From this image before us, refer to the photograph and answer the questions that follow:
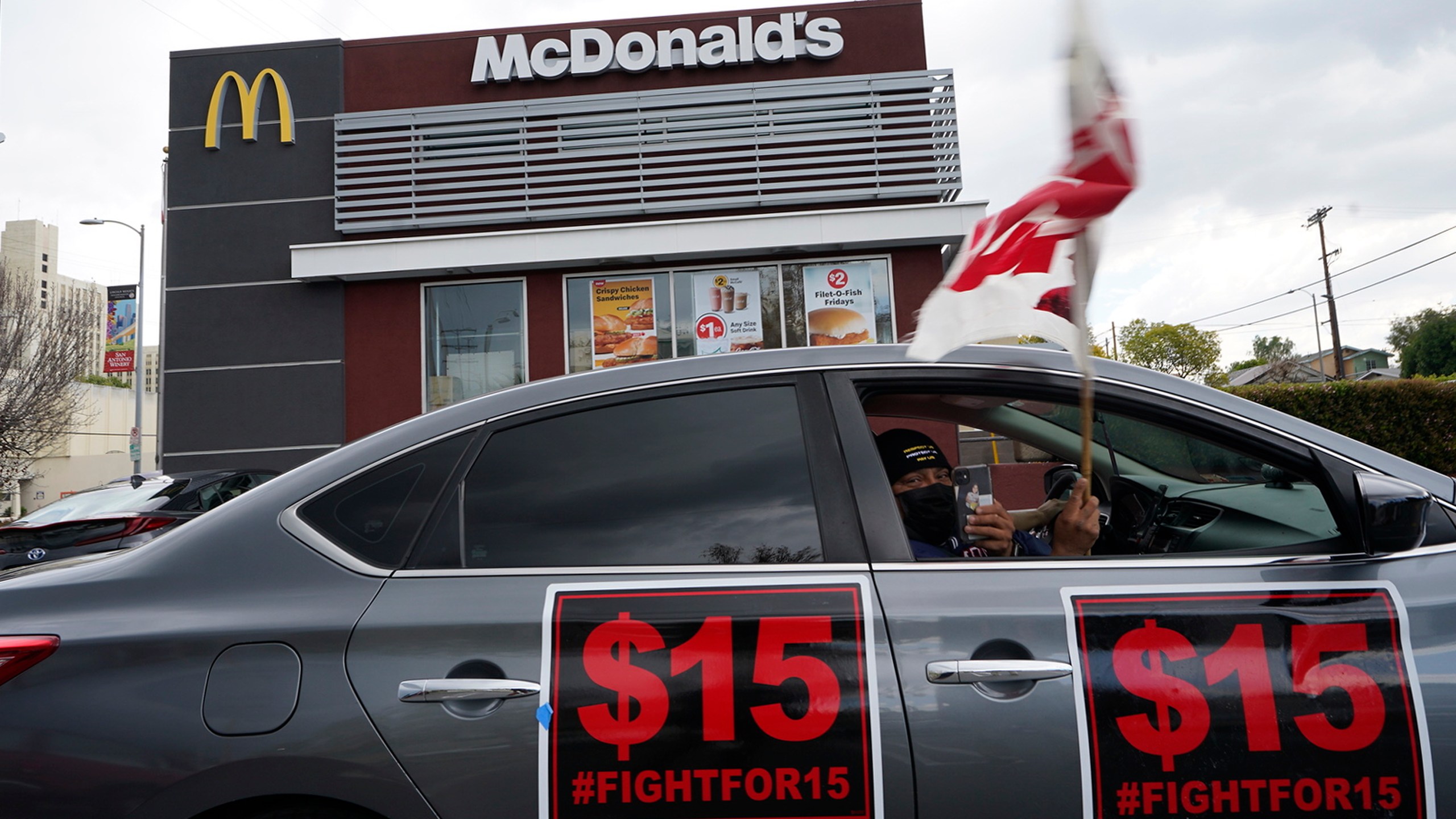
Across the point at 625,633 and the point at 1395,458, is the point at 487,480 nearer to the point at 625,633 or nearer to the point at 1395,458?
the point at 625,633

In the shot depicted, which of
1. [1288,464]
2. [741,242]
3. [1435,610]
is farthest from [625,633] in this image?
[741,242]

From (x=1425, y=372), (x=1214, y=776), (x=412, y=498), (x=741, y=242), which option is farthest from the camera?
(x=1425, y=372)

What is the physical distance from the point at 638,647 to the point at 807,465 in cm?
52

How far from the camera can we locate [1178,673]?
1729mm

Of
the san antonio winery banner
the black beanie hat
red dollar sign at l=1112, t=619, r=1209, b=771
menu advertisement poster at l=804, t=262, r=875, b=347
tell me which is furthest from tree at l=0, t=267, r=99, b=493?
red dollar sign at l=1112, t=619, r=1209, b=771

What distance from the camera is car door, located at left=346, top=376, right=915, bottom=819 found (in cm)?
167

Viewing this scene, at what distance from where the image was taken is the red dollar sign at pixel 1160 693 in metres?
1.69

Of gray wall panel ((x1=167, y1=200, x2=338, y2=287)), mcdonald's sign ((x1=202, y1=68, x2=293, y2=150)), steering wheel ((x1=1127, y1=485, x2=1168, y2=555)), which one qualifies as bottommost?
steering wheel ((x1=1127, y1=485, x2=1168, y2=555))

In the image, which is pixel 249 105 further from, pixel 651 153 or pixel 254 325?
pixel 651 153

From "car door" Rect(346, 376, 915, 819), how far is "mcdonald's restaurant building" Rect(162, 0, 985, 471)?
32.1ft

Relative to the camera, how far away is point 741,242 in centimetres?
1148

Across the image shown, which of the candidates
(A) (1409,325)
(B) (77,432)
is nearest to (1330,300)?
(A) (1409,325)

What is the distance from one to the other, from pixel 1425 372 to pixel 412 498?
3343 inches

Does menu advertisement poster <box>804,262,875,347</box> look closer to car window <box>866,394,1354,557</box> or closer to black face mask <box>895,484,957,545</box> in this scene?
car window <box>866,394,1354,557</box>
